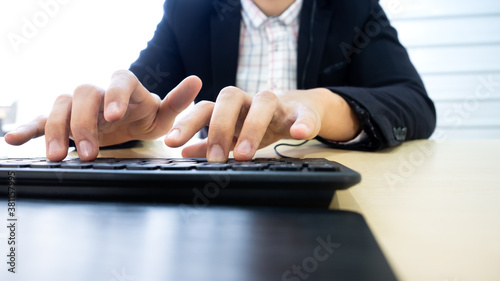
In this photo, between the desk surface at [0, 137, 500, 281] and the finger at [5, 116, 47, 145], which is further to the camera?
the finger at [5, 116, 47, 145]

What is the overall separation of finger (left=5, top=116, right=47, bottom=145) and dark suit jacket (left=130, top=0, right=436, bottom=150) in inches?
15.4

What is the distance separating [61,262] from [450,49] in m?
1.76

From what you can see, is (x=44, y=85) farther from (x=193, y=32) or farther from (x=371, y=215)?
(x=371, y=215)

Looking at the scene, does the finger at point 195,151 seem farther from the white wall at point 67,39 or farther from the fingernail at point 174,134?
the white wall at point 67,39

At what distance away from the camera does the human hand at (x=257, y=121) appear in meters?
0.32

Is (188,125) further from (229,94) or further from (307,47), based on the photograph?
(307,47)

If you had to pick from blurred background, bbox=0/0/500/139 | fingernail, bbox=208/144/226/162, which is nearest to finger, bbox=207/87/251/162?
fingernail, bbox=208/144/226/162

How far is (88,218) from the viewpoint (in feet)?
0.57

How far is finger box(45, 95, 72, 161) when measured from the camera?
32 centimetres

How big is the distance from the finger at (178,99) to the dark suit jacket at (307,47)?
0.93 ft

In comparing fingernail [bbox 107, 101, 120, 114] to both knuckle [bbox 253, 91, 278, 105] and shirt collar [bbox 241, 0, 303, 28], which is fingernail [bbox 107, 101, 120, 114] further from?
shirt collar [bbox 241, 0, 303, 28]

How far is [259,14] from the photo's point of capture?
88 cm

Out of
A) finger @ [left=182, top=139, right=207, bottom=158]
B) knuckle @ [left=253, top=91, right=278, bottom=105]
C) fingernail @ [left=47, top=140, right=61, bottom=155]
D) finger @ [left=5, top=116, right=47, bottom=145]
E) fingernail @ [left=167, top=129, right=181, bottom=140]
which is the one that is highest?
knuckle @ [left=253, top=91, right=278, bottom=105]

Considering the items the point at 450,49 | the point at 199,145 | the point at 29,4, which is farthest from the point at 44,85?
the point at 450,49
